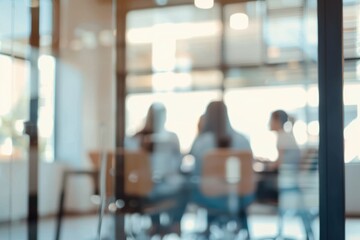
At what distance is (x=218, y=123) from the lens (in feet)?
12.7

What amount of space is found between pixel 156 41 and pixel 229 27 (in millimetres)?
736

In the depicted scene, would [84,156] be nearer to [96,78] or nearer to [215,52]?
[96,78]

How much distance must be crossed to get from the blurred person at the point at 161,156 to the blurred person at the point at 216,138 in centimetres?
20

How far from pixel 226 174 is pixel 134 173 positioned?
2.48 feet

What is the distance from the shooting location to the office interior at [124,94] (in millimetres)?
2664

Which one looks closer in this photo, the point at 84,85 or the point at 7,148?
the point at 7,148

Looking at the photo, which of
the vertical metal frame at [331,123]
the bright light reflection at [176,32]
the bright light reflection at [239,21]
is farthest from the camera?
the bright light reflection at [176,32]

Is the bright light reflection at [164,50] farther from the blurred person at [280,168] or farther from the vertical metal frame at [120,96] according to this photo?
the blurred person at [280,168]

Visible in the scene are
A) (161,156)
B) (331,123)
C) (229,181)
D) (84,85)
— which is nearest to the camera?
(331,123)

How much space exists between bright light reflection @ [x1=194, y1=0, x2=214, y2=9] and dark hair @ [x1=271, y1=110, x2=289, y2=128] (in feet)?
3.81

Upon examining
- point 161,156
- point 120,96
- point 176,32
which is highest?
point 176,32

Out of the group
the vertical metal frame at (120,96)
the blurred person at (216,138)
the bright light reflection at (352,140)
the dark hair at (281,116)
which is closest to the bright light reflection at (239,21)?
the blurred person at (216,138)

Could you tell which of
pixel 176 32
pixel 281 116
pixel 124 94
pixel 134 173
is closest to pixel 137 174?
pixel 134 173

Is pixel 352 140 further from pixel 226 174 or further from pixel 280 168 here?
pixel 280 168
